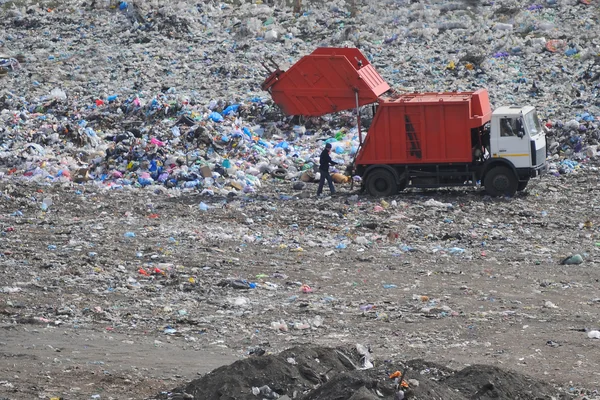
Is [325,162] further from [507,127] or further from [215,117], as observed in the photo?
[215,117]

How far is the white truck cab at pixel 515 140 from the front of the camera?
14.1m

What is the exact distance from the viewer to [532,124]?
14.4 metres

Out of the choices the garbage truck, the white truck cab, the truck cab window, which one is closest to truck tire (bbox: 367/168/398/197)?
the garbage truck

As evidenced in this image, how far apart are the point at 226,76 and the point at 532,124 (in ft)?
29.6

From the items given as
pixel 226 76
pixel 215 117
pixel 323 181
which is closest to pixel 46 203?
pixel 323 181

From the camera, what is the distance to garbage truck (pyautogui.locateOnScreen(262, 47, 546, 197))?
1420cm

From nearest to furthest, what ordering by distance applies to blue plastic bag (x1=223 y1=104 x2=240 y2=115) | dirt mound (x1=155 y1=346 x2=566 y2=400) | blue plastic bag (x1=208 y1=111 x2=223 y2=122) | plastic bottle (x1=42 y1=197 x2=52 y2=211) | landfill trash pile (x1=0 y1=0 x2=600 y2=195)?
dirt mound (x1=155 y1=346 x2=566 y2=400) → plastic bottle (x1=42 y1=197 x2=52 y2=211) → landfill trash pile (x1=0 y1=0 x2=600 y2=195) → blue plastic bag (x1=208 y1=111 x2=223 y2=122) → blue plastic bag (x1=223 y1=104 x2=240 y2=115)

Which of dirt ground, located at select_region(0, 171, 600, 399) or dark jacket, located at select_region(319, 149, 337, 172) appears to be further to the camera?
dark jacket, located at select_region(319, 149, 337, 172)

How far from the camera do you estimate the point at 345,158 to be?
1677 cm

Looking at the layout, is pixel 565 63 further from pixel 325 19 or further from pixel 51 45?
pixel 51 45

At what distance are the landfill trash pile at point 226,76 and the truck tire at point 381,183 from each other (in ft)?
4.43

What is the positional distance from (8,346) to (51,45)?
17.8 metres

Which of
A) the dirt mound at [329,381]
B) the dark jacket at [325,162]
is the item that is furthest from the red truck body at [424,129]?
the dirt mound at [329,381]

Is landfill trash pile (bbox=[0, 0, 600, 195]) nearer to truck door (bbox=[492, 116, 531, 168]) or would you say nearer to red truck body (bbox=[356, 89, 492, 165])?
red truck body (bbox=[356, 89, 492, 165])
